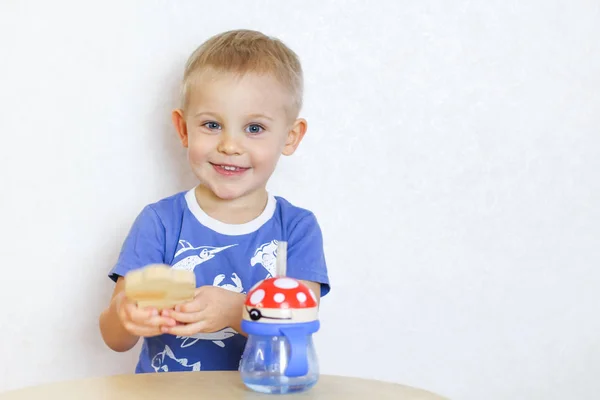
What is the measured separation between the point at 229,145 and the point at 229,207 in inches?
4.7

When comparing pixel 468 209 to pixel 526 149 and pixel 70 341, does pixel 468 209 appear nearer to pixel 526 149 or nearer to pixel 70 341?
pixel 526 149

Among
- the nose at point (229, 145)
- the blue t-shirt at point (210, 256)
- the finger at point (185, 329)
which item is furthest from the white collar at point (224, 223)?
the finger at point (185, 329)

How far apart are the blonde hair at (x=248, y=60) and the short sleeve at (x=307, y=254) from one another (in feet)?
0.58

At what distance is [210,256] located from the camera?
1.31 meters

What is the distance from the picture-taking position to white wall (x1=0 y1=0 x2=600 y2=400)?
1.46 meters

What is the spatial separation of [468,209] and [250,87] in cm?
55

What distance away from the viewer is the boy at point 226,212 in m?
1.28

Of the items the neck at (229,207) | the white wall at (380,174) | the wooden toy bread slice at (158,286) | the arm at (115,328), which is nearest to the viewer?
the wooden toy bread slice at (158,286)

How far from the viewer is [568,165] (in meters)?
1.67

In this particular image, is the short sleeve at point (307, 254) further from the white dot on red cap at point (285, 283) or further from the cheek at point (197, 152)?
the white dot on red cap at point (285, 283)

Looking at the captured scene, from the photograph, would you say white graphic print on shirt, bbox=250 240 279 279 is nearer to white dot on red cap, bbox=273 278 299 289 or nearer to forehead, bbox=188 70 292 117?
forehead, bbox=188 70 292 117

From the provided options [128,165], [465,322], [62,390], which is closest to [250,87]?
[128,165]

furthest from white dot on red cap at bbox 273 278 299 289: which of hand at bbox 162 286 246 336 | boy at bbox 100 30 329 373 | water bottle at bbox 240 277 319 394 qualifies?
boy at bbox 100 30 329 373

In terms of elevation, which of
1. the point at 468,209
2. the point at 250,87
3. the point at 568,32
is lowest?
the point at 468,209
